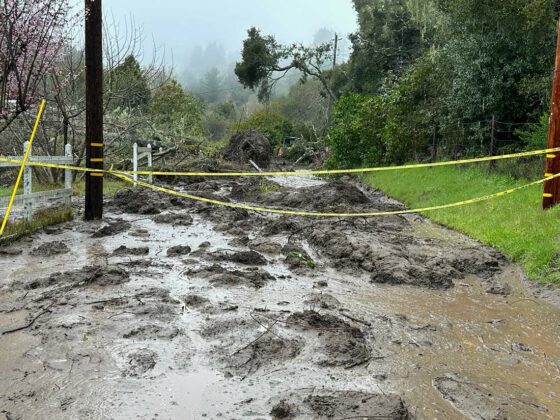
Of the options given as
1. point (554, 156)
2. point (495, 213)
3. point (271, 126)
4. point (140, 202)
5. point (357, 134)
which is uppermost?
point (271, 126)

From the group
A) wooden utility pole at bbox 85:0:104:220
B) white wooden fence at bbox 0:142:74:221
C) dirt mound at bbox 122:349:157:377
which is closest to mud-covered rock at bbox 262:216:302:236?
wooden utility pole at bbox 85:0:104:220

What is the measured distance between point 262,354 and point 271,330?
57 centimetres

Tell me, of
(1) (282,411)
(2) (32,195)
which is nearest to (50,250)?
(2) (32,195)

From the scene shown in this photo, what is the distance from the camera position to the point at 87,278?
6.73 meters

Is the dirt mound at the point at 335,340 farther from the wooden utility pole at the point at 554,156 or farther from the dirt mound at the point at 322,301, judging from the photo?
the wooden utility pole at the point at 554,156

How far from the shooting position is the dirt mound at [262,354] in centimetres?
445

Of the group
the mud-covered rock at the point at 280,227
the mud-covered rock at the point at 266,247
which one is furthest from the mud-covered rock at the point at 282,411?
the mud-covered rock at the point at 280,227

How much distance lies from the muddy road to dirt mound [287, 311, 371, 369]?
0.02 metres

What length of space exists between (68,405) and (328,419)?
182 cm

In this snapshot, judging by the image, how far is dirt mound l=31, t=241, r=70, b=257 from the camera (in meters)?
8.17

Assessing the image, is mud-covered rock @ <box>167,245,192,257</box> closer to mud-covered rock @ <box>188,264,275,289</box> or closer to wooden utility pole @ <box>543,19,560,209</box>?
mud-covered rock @ <box>188,264,275,289</box>

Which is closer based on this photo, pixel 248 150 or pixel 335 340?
pixel 335 340

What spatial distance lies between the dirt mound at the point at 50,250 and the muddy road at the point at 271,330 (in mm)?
48

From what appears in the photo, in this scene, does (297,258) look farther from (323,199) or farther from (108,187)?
(108,187)
